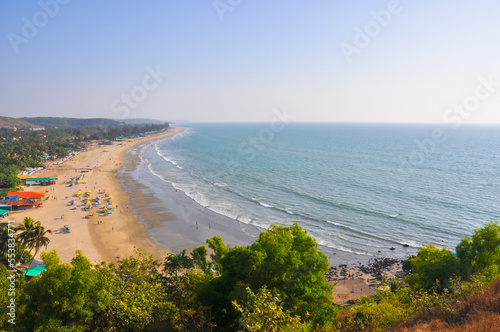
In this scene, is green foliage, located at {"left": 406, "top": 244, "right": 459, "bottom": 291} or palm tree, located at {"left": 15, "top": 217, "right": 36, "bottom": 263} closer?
green foliage, located at {"left": 406, "top": 244, "right": 459, "bottom": 291}

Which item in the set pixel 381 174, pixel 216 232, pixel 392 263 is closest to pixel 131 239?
pixel 216 232

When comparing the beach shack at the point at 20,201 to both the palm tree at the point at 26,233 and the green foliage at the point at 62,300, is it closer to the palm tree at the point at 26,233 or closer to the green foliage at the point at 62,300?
the palm tree at the point at 26,233

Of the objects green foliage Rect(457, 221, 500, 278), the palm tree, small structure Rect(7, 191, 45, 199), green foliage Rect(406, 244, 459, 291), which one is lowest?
small structure Rect(7, 191, 45, 199)

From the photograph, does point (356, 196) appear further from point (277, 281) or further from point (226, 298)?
point (226, 298)

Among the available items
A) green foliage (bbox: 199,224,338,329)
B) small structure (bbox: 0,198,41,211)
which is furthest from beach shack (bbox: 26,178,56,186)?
green foliage (bbox: 199,224,338,329)

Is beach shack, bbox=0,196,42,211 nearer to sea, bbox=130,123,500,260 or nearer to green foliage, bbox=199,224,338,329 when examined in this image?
sea, bbox=130,123,500,260
